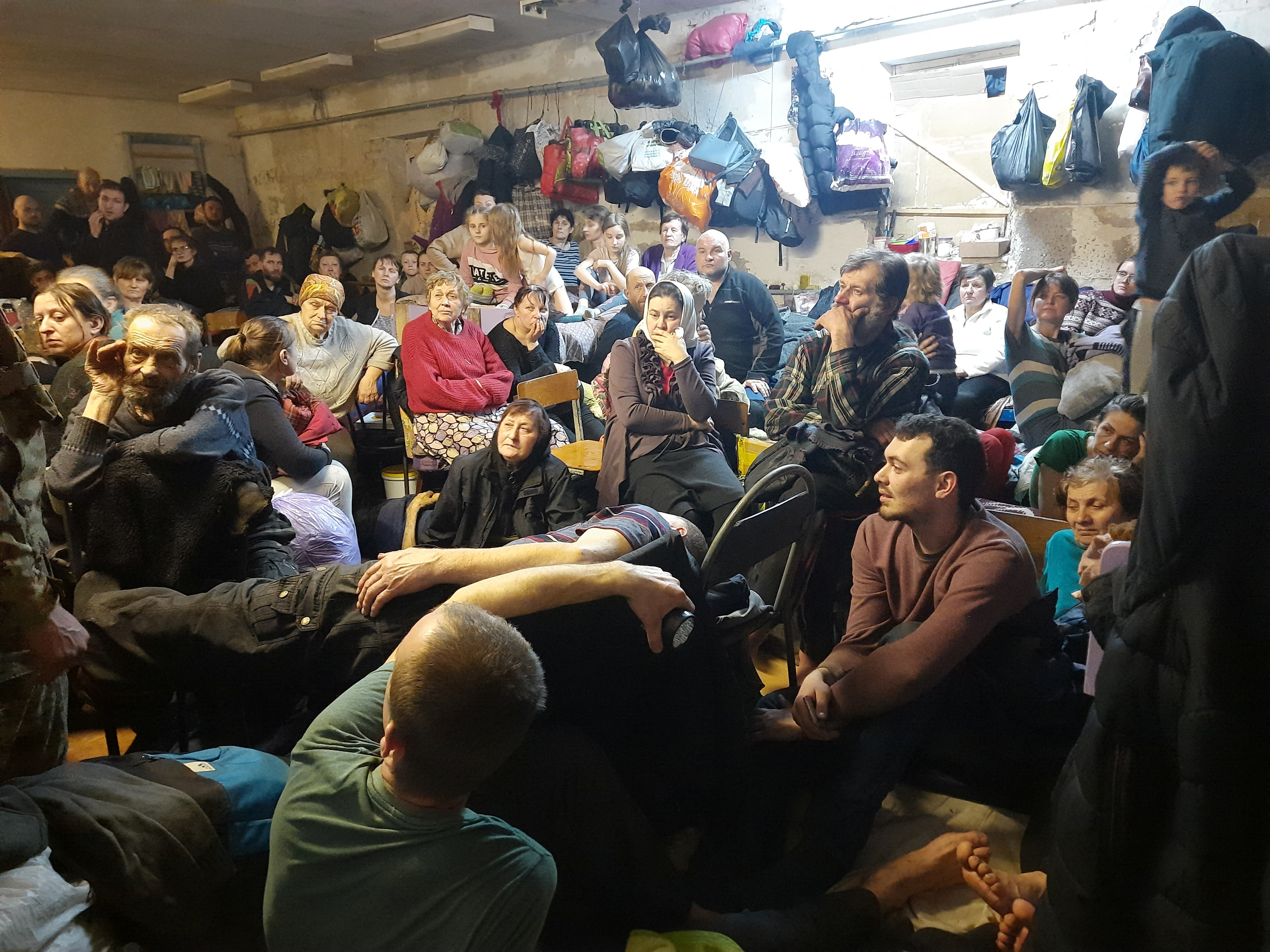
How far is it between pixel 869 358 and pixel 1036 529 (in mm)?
574

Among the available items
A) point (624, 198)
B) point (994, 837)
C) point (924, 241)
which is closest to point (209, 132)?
point (624, 198)

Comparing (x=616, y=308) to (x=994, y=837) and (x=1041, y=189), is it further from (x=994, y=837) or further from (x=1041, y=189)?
(x=994, y=837)

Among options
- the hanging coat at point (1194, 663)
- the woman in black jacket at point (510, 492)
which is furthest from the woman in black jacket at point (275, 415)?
the hanging coat at point (1194, 663)

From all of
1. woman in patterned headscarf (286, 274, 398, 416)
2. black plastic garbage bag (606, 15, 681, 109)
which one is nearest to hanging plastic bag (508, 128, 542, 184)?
black plastic garbage bag (606, 15, 681, 109)

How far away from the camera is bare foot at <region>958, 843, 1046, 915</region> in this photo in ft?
4.86

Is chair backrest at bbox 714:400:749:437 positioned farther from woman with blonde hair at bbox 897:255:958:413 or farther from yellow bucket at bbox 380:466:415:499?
yellow bucket at bbox 380:466:415:499

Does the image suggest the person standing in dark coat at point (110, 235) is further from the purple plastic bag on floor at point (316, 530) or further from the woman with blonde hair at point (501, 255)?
the purple plastic bag on floor at point (316, 530)

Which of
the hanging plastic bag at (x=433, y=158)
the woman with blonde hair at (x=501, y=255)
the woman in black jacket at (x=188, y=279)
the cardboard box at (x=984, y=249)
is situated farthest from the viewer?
the woman in black jacket at (x=188, y=279)

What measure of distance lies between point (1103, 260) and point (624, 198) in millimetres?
2049

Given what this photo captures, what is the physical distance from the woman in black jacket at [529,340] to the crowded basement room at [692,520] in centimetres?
2

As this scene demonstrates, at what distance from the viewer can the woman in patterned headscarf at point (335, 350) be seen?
3465 millimetres

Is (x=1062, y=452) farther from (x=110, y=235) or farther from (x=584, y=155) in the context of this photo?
(x=110, y=235)

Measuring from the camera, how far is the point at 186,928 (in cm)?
140

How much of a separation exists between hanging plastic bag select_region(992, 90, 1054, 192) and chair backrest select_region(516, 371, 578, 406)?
5.51 ft
